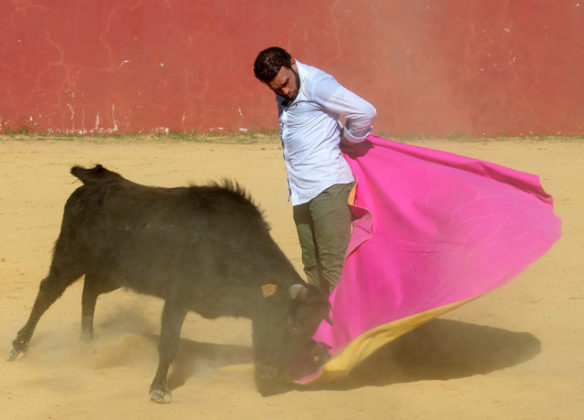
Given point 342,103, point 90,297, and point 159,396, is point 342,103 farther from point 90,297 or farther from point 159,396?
point 90,297

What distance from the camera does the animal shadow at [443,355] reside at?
4.42m

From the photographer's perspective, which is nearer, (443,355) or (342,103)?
(342,103)

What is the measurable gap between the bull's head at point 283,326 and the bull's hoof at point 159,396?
1.33ft

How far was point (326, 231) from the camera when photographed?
437 cm

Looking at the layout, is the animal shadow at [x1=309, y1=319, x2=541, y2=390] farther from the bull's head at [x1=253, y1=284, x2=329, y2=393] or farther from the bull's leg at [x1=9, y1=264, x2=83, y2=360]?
the bull's leg at [x1=9, y1=264, x2=83, y2=360]

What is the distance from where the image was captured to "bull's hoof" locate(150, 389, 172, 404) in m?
4.01

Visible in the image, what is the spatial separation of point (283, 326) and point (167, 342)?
534mm

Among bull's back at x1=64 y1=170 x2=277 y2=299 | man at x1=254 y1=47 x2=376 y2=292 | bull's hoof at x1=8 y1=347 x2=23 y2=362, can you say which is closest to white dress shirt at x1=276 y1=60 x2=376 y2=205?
man at x1=254 y1=47 x2=376 y2=292

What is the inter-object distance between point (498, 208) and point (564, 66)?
9.88 meters

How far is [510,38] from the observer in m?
13.4

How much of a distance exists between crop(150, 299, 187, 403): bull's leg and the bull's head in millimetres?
362

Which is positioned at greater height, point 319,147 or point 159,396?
point 319,147

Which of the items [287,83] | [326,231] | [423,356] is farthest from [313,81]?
[423,356]

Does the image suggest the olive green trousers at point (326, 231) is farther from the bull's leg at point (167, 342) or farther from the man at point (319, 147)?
the bull's leg at point (167, 342)
